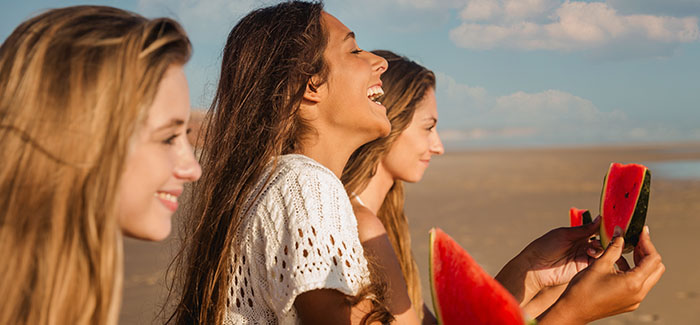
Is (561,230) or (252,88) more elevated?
(252,88)

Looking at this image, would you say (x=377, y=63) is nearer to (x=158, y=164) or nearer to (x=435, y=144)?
(x=435, y=144)

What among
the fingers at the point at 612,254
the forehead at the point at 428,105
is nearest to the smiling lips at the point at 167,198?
the fingers at the point at 612,254

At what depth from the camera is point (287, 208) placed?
2.32 metres

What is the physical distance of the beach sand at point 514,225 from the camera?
8359mm

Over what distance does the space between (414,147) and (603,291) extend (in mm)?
2075

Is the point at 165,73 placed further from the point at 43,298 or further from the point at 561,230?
the point at 561,230

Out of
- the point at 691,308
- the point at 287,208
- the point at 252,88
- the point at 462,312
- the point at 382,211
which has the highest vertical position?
the point at 252,88

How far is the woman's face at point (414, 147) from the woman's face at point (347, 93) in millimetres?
1059

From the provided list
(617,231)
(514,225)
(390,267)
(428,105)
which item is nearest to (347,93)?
(390,267)

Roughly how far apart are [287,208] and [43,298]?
912mm

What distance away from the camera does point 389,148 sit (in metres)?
4.08

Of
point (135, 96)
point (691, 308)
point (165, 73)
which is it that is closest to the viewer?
point (135, 96)

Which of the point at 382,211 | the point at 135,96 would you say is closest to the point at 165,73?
the point at 135,96

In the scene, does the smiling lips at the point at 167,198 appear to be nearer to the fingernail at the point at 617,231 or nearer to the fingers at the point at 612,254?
the fingers at the point at 612,254
